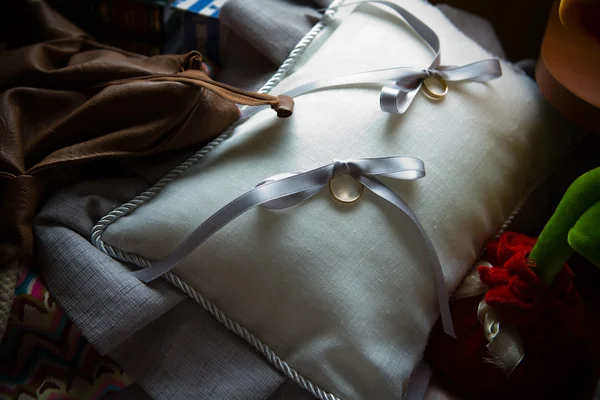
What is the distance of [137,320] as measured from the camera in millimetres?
602

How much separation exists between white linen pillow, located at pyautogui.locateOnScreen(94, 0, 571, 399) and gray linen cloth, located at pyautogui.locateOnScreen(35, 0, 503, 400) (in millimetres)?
31

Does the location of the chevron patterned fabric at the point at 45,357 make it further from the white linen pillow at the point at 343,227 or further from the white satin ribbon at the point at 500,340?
the white satin ribbon at the point at 500,340

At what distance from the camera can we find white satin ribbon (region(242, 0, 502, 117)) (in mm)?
678

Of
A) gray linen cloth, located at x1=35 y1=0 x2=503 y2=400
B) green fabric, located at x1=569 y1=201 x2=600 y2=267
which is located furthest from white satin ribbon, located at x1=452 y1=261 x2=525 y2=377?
gray linen cloth, located at x1=35 y1=0 x2=503 y2=400

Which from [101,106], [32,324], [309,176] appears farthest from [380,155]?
[32,324]

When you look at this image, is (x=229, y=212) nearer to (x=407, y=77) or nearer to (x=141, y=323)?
(x=141, y=323)

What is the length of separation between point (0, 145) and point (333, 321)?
433 millimetres

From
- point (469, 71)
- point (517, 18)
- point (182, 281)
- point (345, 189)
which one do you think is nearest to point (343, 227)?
point (345, 189)

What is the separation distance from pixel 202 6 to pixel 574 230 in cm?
65

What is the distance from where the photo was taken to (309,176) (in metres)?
0.62

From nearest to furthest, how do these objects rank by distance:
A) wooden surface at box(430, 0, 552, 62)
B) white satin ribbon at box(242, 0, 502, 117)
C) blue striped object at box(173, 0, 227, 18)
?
white satin ribbon at box(242, 0, 502, 117) < blue striped object at box(173, 0, 227, 18) < wooden surface at box(430, 0, 552, 62)

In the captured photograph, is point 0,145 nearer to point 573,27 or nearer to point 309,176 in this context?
point 309,176

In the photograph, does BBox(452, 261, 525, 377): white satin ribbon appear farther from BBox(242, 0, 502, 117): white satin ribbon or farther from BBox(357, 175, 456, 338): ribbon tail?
BBox(242, 0, 502, 117): white satin ribbon

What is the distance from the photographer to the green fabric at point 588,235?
0.58 m
